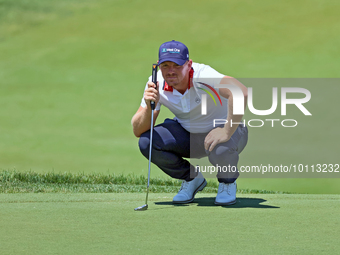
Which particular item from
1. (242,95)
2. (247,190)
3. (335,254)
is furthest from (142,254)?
(247,190)

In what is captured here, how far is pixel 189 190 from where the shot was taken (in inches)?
130

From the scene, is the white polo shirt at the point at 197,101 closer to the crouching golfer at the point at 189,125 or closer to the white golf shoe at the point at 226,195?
the crouching golfer at the point at 189,125

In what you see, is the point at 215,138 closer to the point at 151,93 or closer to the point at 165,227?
the point at 151,93

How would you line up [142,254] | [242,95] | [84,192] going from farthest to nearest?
[84,192], [242,95], [142,254]

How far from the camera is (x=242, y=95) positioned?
9.91 feet

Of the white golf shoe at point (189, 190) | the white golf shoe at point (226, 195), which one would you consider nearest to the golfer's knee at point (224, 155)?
the white golf shoe at point (226, 195)

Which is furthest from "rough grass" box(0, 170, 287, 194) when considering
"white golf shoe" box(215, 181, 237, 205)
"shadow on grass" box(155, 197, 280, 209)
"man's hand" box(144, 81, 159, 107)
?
"man's hand" box(144, 81, 159, 107)

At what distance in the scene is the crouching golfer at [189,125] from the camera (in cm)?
300

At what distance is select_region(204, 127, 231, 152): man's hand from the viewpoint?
124 inches

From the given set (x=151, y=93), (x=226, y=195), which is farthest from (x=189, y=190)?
(x=151, y=93)

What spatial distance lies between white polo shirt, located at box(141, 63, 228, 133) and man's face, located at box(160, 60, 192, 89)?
0.10m

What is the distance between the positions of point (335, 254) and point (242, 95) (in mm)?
1445

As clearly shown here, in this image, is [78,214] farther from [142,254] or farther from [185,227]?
[142,254]

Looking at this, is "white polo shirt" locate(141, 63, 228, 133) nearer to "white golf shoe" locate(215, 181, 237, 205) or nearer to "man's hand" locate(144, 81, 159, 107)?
"man's hand" locate(144, 81, 159, 107)
